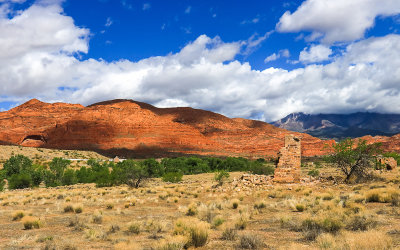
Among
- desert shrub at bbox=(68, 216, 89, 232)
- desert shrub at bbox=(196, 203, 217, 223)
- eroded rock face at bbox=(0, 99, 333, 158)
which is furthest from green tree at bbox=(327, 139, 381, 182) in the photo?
eroded rock face at bbox=(0, 99, 333, 158)

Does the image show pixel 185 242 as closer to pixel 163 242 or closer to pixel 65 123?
pixel 163 242

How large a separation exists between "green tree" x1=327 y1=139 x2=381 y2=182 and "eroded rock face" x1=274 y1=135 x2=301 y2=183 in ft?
14.1

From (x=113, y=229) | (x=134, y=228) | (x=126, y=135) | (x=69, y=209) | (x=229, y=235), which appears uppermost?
(x=126, y=135)

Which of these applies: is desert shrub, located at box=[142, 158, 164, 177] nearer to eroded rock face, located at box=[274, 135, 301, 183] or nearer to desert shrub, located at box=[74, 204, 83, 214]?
eroded rock face, located at box=[274, 135, 301, 183]

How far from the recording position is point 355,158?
22219 millimetres

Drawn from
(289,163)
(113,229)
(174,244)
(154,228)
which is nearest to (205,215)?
(154,228)

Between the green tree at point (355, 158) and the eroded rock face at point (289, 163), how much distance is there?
14.1 feet

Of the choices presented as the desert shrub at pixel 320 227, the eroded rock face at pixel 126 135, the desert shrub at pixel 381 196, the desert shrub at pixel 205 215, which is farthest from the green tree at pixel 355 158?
the eroded rock face at pixel 126 135

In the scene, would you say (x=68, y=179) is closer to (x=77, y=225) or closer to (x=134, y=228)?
(x=77, y=225)

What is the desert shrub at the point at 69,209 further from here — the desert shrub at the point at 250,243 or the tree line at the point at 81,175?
the tree line at the point at 81,175

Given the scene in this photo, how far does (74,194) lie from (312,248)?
19775mm

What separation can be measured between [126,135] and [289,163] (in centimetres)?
7725

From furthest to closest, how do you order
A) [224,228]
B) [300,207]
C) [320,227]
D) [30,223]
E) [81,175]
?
1. [81,175]
2. [300,207]
3. [30,223]
4. [224,228]
5. [320,227]

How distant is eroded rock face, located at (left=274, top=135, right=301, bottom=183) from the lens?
20.6 metres
